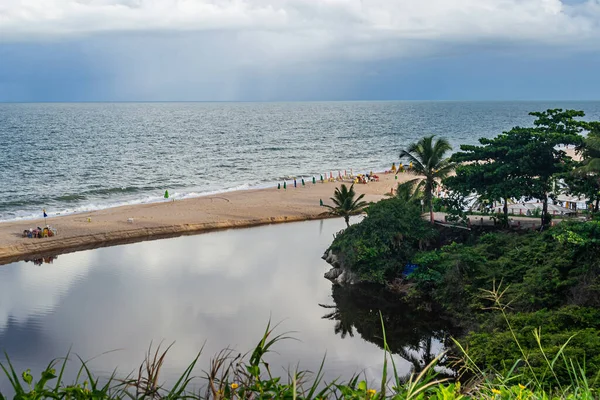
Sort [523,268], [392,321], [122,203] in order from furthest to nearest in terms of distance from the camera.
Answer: [122,203], [392,321], [523,268]

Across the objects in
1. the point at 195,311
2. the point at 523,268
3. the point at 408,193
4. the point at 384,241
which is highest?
the point at 408,193

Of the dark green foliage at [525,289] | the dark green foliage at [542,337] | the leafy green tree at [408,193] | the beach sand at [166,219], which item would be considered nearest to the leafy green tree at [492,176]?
the dark green foliage at [525,289]

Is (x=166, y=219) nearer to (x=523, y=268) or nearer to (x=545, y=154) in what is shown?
(x=545, y=154)

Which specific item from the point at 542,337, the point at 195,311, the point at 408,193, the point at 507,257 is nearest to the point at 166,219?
the point at 408,193

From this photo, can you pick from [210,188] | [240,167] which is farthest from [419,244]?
[240,167]

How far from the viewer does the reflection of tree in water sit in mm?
22531

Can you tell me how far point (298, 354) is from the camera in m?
21.9

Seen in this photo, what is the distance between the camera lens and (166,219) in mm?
45062

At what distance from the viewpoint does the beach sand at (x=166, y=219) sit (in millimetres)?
38031

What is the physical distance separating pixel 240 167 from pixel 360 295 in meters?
54.5

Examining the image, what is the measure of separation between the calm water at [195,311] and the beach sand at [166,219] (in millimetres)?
2604

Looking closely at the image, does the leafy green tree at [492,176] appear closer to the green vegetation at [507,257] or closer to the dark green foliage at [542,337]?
the green vegetation at [507,257]

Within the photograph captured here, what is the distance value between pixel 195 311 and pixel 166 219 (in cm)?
2014

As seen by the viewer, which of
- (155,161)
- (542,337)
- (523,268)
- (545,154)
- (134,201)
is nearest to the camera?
(542,337)
